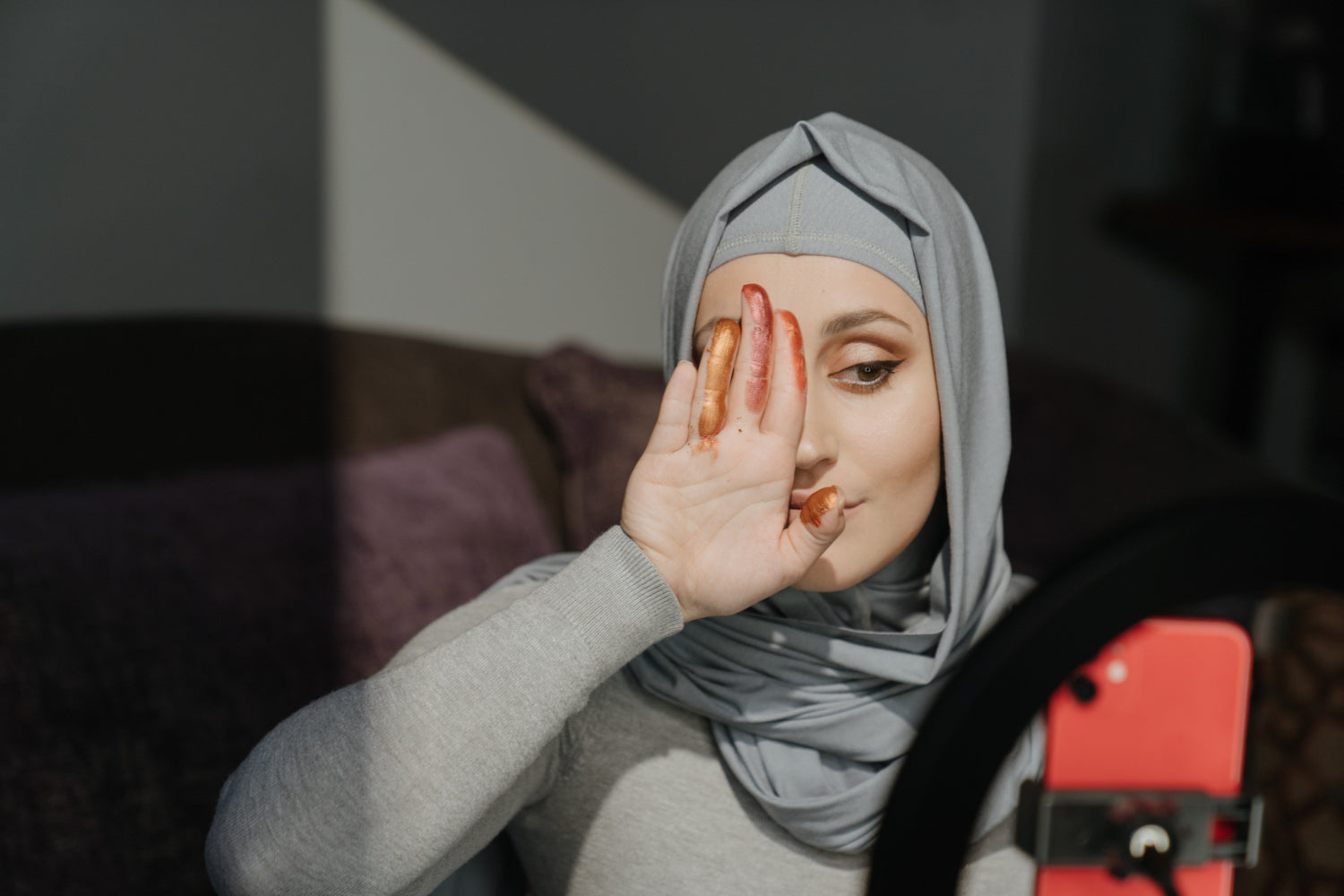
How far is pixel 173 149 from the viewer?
4.79 feet

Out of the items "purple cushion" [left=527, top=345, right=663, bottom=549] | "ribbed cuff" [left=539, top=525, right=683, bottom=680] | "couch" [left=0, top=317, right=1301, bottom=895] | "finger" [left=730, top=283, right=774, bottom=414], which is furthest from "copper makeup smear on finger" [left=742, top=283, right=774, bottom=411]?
"purple cushion" [left=527, top=345, right=663, bottom=549]

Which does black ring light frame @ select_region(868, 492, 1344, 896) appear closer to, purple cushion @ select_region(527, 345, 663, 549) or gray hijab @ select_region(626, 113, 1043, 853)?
gray hijab @ select_region(626, 113, 1043, 853)

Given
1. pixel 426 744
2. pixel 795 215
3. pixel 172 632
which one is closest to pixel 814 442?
pixel 795 215

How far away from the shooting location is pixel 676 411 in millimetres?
670

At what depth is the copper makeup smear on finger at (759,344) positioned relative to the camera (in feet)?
2.18

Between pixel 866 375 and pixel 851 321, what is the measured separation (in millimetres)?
50

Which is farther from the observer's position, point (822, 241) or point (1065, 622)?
point (822, 241)

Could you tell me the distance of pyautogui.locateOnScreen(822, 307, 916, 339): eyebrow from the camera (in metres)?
0.73

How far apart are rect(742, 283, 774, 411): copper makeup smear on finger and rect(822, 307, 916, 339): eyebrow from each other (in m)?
0.06

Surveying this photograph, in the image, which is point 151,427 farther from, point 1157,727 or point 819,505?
point 1157,727

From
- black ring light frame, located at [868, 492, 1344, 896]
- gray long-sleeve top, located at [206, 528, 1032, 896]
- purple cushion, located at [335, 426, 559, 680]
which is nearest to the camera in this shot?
black ring light frame, located at [868, 492, 1344, 896]

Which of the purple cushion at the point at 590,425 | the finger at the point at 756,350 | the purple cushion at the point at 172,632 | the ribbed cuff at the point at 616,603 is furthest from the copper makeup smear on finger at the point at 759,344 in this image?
the purple cushion at the point at 590,425

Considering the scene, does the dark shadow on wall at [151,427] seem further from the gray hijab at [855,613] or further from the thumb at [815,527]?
the thumb at [815,527]

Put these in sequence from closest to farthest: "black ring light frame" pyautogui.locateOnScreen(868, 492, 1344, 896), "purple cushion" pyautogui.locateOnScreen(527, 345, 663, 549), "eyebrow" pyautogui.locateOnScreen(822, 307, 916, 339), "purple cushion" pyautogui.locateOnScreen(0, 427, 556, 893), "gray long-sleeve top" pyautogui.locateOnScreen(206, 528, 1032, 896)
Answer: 1. "black ring light frame" pyautogui.locateOnScreen(868, 492, 1344, 896)
2. "gray long-sleeve top" pyautogui.locateOnScreen(206, 528, 1032, 896)
3. "eyebrow" pyautogui.locateOnScreen(822, 307, 916, 339)
4. "purple cushion" pyautogui.locateOnScreen(0, 427, 556, 893)
5. "purple cushion" pyautogui.locateOnScreen(527, 345, 663, 549)
